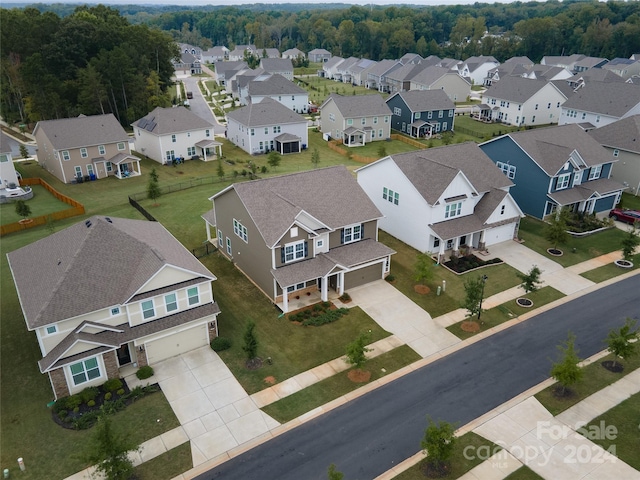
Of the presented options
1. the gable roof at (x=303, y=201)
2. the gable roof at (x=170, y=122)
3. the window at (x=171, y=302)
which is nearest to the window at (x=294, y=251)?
the gable roof at (x=303, y=201)

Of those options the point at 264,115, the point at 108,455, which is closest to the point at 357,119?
the point at 264,115

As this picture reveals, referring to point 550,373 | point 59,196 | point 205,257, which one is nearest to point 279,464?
point 550,373

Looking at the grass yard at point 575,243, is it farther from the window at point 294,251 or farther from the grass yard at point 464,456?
the grass yard at point 464,456

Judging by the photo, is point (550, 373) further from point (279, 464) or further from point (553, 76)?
point (553, 76)

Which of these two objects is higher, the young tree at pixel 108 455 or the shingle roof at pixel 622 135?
the shingle roof at pixel 622 135

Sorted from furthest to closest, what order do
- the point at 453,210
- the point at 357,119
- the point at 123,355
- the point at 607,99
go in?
the point at 357,119 < the point at 607,99 < the point at 453,210 < the point at 123,355

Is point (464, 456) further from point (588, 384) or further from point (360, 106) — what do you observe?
point (360, 106)
